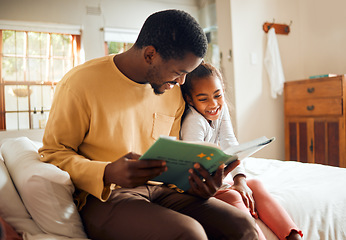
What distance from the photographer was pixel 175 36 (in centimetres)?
104

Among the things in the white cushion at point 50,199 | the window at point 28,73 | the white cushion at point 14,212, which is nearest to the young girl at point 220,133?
the white cushion at point 50,199

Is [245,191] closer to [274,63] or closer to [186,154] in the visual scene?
[186,154]

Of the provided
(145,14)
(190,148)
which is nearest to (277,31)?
(145,14)

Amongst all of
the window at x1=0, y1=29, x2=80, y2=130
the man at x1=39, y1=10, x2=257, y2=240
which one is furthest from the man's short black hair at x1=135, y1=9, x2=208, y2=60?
the window at x1=0, y1=29, x2=80, y2=130

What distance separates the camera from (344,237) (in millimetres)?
1185

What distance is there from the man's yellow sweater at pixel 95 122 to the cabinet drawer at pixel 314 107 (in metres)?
2.33

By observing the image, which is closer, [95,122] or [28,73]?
[95,122]

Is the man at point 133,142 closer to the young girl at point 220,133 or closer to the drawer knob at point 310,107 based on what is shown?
the young girl at point 220,133

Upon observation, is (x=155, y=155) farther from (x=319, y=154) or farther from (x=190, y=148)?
(x=319, y=154)

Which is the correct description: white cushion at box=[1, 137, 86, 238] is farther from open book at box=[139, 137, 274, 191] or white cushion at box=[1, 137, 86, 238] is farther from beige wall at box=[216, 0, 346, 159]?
beige wall at box=[216, 0, 346, 159]

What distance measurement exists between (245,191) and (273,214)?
0.40 ft

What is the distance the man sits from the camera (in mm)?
851

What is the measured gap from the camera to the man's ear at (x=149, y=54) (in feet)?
3.53

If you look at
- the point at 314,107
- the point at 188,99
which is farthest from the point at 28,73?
the point at 314,107
